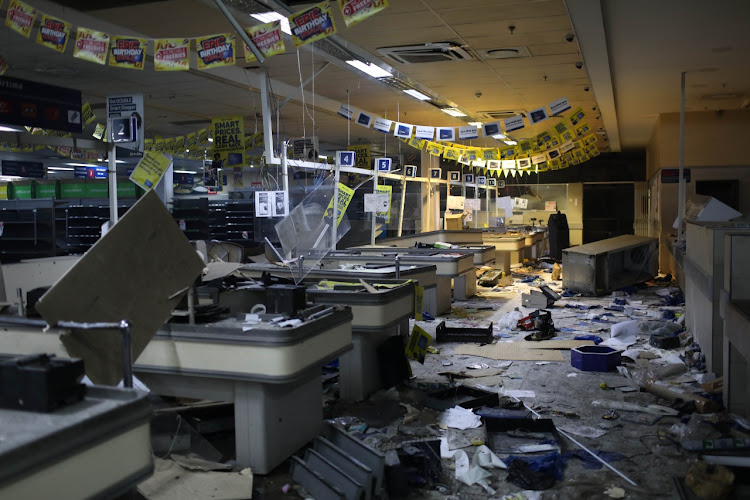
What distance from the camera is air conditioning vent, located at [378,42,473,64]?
851 cm

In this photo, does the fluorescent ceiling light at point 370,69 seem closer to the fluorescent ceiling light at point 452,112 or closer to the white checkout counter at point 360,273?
the white checkout counter at point 360,273

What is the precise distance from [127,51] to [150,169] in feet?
3.53

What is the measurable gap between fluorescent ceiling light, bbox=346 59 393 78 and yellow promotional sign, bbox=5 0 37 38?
4775 millimetres

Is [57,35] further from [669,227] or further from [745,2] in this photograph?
[669,227]

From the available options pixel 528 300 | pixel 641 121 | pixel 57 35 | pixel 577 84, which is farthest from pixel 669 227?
pixel 57 35

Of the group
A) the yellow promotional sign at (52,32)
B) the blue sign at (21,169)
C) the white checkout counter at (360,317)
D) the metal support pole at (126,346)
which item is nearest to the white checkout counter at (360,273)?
the white checkout counter at (360,317)

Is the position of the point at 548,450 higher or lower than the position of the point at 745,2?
lower

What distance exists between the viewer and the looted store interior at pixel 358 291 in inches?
108

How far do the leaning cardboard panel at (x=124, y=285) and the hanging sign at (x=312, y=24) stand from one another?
2815 millimetres

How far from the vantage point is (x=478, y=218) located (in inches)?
771

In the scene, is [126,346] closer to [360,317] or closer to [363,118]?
[360,317]

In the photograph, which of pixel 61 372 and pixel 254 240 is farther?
pixel 254 240

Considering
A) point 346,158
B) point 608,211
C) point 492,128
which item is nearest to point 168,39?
point 346,158

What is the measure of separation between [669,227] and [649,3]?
328 inches
